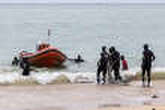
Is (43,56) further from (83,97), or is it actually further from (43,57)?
(83,97)

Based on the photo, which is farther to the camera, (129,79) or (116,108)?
(129,79)

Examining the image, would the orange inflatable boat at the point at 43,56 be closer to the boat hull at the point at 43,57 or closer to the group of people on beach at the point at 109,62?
the boat hull at the point at 43,57

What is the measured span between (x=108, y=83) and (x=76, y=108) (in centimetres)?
499

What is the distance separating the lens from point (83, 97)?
17453 mm

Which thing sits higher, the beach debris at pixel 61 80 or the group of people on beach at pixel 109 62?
the group of people on beach at pixel 109 62

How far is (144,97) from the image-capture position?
56.0ft

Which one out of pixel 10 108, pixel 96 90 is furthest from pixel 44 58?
pixel 10 108

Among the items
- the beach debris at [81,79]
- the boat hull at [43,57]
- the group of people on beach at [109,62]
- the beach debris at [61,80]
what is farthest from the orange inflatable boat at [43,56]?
the group of people on beach at [109,62]

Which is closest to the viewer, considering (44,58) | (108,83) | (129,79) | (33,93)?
(33,93)

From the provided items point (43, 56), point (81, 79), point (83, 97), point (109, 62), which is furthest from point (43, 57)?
point (83, 97)

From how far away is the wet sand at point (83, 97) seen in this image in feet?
51.6

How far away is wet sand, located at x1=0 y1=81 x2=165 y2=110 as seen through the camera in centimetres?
1574

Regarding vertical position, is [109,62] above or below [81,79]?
above

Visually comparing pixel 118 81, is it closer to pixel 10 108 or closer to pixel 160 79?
pixel 160 79
